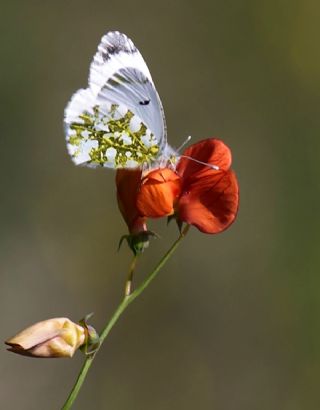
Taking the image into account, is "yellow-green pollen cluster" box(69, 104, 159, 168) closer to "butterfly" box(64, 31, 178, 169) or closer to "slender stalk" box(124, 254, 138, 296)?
"butterfly" box(64, 31, 178, 169)

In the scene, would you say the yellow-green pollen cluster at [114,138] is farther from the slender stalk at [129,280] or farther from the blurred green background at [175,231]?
the blurred green background at [175,231]

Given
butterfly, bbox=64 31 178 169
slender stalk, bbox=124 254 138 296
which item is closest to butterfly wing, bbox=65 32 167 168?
butterfly, bbox=64 31 178 169

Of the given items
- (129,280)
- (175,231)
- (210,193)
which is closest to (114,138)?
(210,193)

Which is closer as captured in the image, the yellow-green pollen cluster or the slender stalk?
the slender stalk

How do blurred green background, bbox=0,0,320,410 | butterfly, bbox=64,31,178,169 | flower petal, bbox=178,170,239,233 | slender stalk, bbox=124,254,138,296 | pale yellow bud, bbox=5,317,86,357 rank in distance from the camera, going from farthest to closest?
blurred green background, bbox=0,0,320,410 → butterfly, bbox=64,31,178,169 → flower petal, bbox=178,170,239,233 → slender stalk, bbox=124,254,138,296 → pale yellow bud, bbox=5,317,86,357

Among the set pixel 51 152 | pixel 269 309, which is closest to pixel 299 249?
pixel 269 309

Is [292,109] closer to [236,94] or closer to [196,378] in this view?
[236,94]

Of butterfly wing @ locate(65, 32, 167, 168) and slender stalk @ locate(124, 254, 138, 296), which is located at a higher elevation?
butterfly wing @ locate(65, 32, 167, 168)

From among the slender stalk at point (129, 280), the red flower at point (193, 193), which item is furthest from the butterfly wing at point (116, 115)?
the slender stalk at point (129, 280)
